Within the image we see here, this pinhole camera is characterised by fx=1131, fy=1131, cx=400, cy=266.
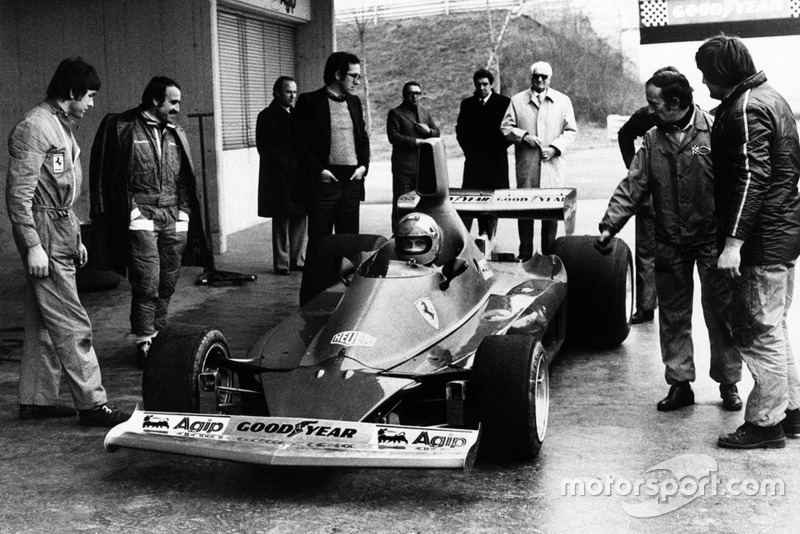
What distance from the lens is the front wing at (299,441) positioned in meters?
4.69

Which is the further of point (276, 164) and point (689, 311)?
point (276, 164)

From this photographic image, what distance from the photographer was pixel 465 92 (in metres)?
38.2

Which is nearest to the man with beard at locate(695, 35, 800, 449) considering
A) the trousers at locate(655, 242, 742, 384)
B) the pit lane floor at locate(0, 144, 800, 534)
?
the pit lane floor at locate(0, 144, 800, 534)

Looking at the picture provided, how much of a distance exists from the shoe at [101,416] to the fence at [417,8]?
36692 mm

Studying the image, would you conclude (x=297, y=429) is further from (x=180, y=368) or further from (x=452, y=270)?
(x=452, y=270)

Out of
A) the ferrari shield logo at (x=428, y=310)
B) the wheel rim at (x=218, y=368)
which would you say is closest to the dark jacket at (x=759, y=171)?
the ferrari shield logo at (x=428, y=310)

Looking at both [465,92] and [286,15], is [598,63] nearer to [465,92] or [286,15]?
[465,92]

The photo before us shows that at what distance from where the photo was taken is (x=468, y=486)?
16.9ft

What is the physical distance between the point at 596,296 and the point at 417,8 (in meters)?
36.6

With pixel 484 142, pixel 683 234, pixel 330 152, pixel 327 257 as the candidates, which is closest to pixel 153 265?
pixel 327 257

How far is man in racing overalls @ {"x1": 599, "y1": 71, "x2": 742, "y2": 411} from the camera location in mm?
6219

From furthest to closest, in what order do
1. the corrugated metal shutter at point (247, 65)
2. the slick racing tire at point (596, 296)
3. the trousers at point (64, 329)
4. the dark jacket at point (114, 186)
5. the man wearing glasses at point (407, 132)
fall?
the corrugated metal shutter at point (247, 65) → the man wearing glasses at point (407, 132) → the slick racing tire at point (596, 296) → the dark jacket at point (114, 186) → the trousers at point (64, 329)

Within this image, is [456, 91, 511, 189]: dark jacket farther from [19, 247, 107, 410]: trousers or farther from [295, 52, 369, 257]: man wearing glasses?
[19, 247, 107, 410]: trousers

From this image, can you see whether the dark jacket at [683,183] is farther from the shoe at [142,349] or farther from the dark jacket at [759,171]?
the shoe at [142,349]
